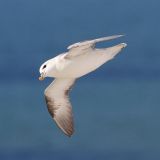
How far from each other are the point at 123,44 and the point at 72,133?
1.94 meters

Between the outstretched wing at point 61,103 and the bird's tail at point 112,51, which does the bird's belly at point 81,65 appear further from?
the outstretched wing at point 61,103

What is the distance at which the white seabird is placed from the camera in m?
8.13

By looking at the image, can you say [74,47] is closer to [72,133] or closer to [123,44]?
[123,44]

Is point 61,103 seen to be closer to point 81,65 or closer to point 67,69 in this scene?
point 67,69

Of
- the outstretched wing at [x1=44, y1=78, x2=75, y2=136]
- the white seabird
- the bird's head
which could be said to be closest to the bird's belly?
the white seabird

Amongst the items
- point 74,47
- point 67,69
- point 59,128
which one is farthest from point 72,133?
point 74,47

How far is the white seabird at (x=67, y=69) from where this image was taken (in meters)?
8.13

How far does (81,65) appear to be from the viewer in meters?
8.38

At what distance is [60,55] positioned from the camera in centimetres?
873

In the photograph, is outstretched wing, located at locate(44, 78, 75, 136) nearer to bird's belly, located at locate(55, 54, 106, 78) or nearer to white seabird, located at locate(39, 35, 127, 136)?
white seabird, located at locate(39, 35, 127, 136)

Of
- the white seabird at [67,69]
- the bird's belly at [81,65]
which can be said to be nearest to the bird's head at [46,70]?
the white seabird at [67,69]

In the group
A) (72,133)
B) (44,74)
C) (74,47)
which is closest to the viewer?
(74,47)

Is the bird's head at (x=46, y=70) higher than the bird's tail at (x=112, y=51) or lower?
higher

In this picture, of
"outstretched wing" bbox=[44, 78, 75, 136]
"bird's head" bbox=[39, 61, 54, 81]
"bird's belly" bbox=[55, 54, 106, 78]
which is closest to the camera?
"bird's belly" bbox=[55, 54, 106, 78]
